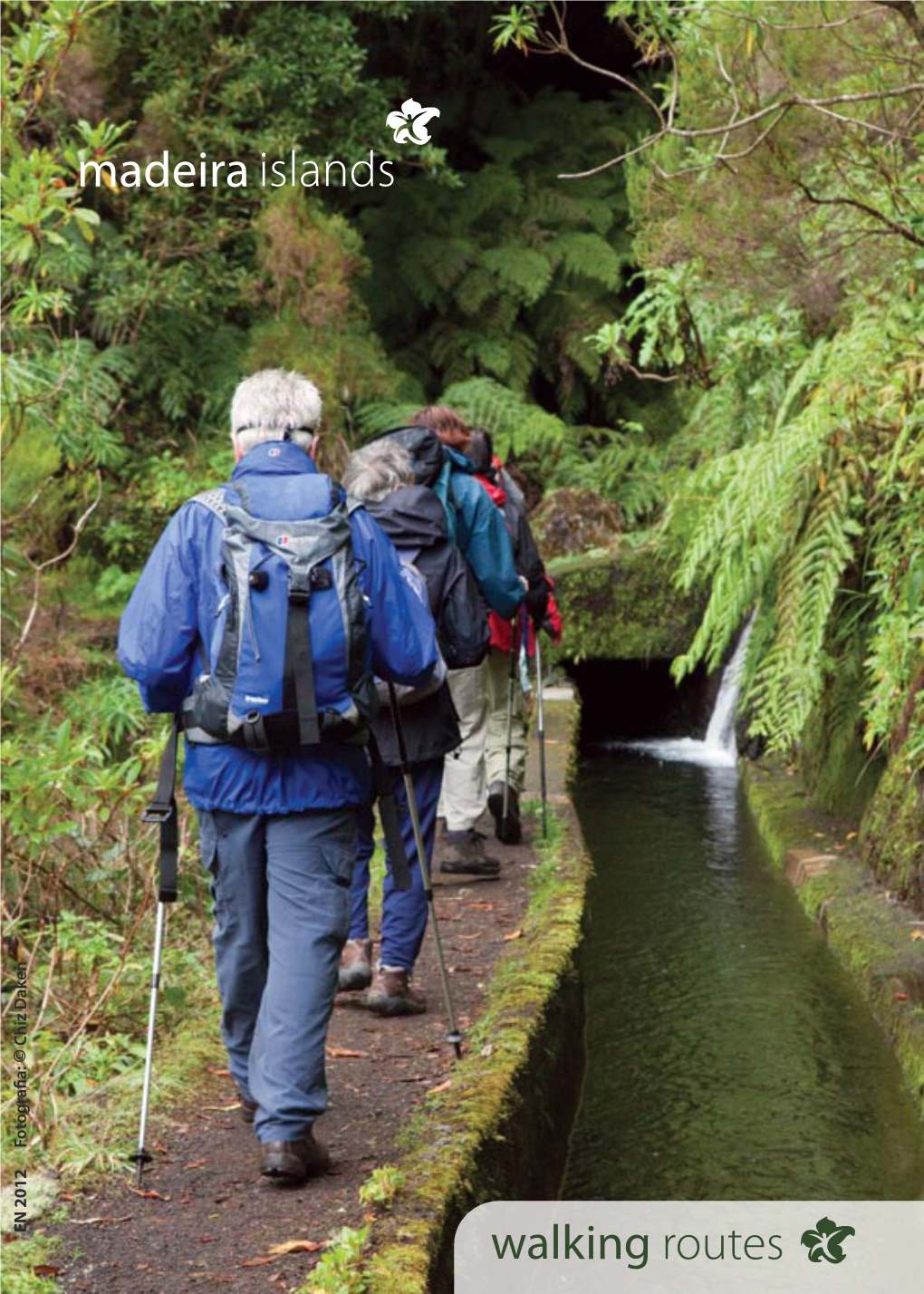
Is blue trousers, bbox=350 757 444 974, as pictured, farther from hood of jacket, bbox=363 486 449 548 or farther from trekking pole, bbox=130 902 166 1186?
trekking pole, bbox=130 902 166 1186

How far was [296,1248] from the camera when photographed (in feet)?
12.2

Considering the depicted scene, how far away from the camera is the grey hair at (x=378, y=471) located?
5988 millimetres

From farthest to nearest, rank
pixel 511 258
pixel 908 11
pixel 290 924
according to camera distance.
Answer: pixel 511 258
pixel 908 11
pixel 290 924

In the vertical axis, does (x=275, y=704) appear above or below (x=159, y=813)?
above

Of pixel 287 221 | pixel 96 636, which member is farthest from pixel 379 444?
pixel 287 221

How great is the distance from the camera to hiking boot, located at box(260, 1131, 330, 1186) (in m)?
4.05

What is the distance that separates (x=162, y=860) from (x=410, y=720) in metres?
1.40

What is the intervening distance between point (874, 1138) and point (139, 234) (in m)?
11.1

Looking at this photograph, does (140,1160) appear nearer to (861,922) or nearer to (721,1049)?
(721,1049)

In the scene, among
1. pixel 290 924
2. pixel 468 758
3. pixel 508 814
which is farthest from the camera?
pixel 508 814

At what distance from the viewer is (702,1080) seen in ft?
19.8

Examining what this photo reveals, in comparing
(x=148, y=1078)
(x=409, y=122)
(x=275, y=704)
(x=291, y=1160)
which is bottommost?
(x=291, y=1160)

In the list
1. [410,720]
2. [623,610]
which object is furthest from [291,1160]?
[623,610]

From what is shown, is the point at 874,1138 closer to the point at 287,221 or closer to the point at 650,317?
the point at 650,317
